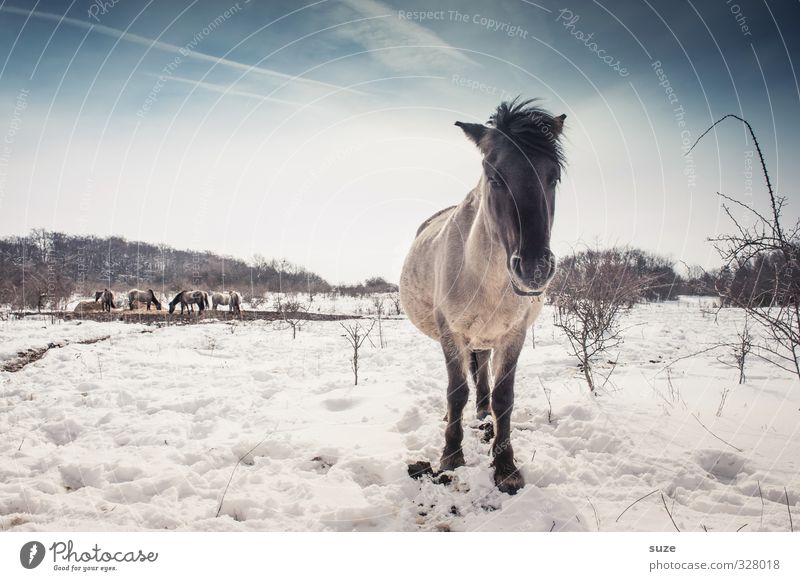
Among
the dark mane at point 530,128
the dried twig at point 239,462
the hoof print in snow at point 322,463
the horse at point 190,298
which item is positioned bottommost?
the hoof print in snow at point 322,463

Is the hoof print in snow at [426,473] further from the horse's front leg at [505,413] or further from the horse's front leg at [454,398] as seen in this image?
the horse's front leg at [505,413]

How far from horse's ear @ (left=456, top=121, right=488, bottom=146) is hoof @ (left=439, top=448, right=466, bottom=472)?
8.73 feet

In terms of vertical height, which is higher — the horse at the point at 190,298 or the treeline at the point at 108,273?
the treeline at the point at 108,273

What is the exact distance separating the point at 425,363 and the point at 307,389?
107 inches

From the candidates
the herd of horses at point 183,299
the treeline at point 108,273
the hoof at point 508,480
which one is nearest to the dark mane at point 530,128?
the hoof at point 508,480

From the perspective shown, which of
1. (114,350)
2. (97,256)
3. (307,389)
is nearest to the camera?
(307,389)

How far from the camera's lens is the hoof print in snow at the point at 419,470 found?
2.83 metres

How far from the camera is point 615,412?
3738 millimetres

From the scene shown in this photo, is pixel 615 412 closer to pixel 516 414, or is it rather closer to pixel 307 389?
pixel 516 414

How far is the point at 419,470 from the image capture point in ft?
9.41

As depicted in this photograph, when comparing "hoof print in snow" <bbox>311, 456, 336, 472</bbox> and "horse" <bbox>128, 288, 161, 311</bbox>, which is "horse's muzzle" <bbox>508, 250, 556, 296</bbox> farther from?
"horse" <bbox>128, 288, 161, 311</bbox>

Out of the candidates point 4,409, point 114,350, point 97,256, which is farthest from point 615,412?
point 97,256

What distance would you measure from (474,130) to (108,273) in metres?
47.0
